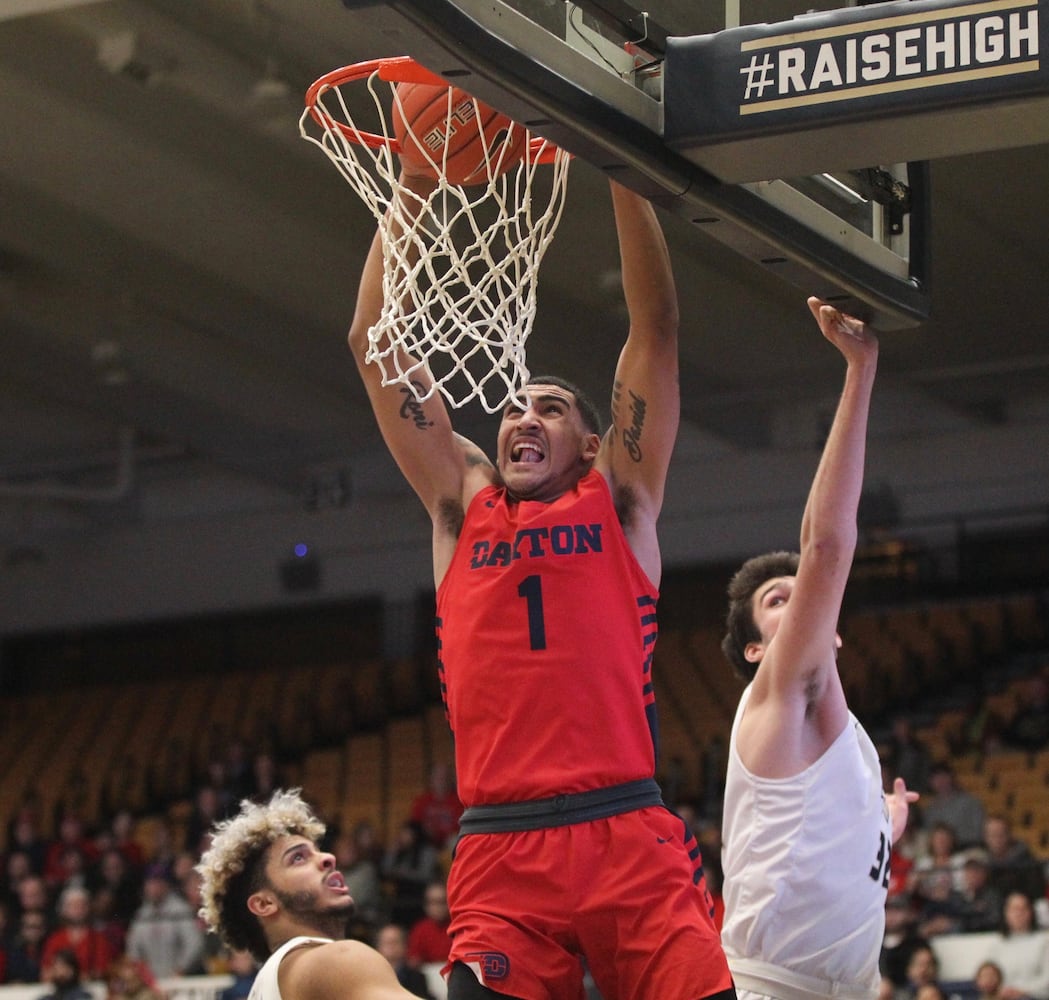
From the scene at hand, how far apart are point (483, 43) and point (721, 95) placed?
20.8 inches

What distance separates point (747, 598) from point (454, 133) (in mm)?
1268

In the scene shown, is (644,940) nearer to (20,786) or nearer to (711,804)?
(711,804)

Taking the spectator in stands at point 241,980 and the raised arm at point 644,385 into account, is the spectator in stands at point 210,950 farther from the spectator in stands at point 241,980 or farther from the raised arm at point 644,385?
the raised arm at point 644,385

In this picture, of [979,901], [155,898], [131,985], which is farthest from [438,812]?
[979,901]

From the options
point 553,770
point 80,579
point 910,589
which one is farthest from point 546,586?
point 80,579

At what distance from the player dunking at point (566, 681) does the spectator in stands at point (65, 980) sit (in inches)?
296

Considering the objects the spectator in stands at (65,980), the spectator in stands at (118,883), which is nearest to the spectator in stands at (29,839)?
the spectator in stands at (118,883)

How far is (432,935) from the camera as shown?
10109 mm

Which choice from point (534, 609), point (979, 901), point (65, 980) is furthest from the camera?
point (65, 980)

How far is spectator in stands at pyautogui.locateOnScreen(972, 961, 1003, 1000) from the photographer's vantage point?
836 cm

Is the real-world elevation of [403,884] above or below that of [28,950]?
above

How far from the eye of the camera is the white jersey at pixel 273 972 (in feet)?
12.5

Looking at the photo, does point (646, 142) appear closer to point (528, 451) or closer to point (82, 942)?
point (528, 451)

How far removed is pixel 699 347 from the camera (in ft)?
50.3
